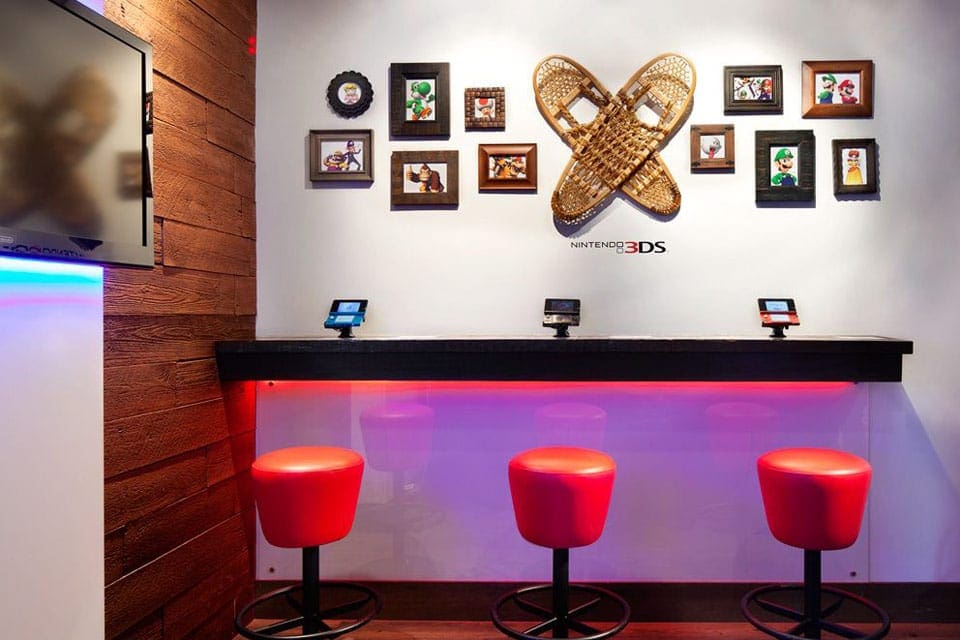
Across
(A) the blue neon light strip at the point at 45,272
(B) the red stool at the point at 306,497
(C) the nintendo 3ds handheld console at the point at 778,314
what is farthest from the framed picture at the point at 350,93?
(C) the nintendo 3ds handheld console at the point at 778,314

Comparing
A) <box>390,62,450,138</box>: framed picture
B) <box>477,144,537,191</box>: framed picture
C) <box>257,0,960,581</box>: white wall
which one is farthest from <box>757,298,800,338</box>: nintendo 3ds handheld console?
<box>390,62,450,138</box>: framed picture

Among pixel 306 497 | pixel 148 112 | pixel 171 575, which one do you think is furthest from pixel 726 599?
pixel 148 112

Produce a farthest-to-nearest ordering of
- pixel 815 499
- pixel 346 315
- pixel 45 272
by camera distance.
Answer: pixel 346 315 → pixel 815 499 → pixel 45 272

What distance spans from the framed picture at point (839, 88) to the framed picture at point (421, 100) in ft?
5.29

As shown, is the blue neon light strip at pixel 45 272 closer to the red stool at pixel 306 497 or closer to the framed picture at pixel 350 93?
the red stool at pixel 306 497

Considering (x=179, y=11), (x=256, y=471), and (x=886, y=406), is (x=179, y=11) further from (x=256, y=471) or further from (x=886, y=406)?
(x=886, y=406)

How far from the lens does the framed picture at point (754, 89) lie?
2873 mm

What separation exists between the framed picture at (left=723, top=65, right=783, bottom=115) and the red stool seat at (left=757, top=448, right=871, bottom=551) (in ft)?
5.18

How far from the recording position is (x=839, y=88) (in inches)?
112

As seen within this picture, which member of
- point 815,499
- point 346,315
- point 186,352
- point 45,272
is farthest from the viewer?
point 346,315

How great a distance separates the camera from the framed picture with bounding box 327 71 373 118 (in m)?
2.97

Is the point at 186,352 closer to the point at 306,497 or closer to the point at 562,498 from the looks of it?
the point at 306,497

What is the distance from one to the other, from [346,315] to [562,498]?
48.5 inches

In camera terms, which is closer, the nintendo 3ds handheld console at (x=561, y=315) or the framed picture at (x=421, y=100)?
the nintendo 3ds handheld console at (x=561, y=315)
